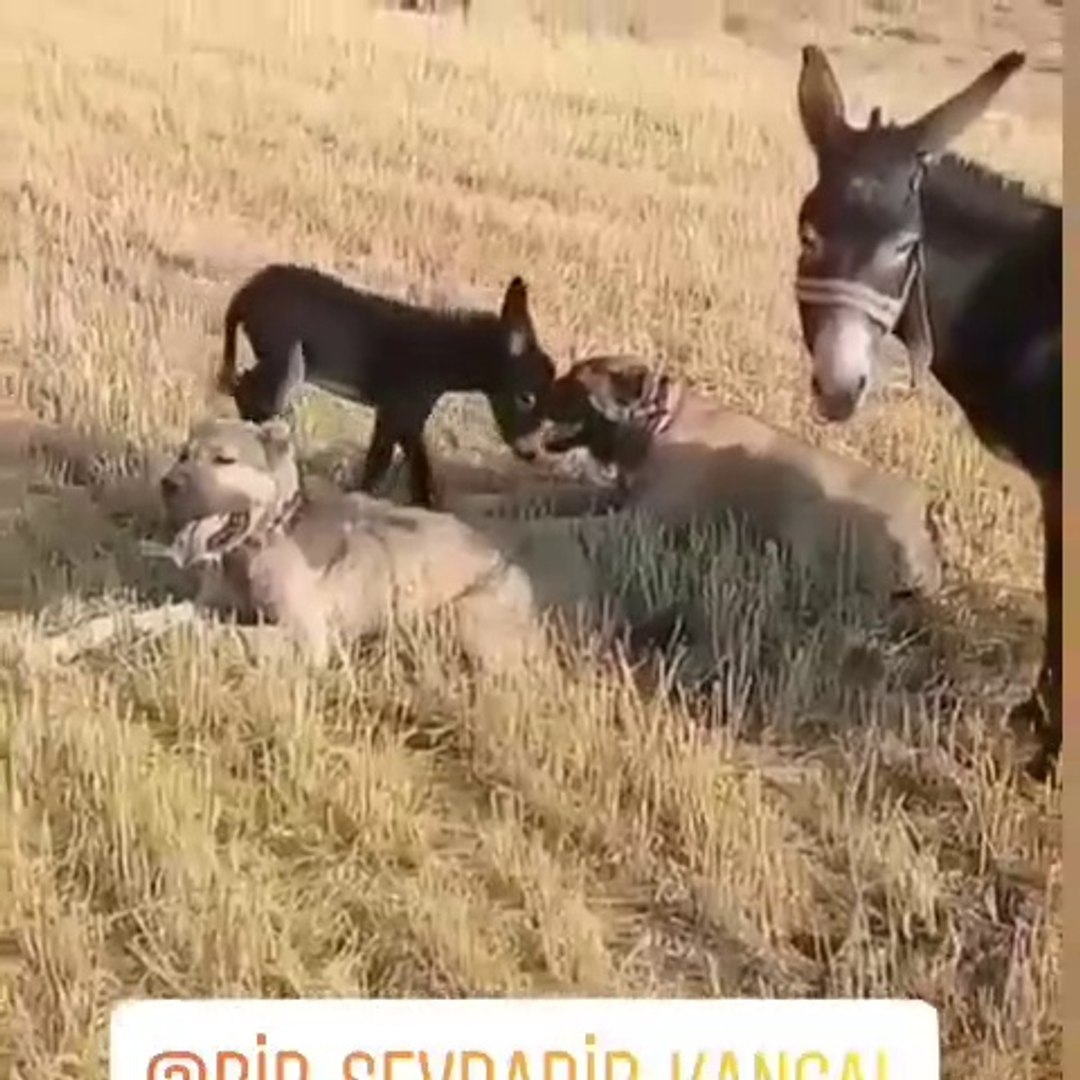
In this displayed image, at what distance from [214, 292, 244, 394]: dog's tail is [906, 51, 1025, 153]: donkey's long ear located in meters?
0.30

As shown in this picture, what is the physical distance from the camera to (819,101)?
78 cm

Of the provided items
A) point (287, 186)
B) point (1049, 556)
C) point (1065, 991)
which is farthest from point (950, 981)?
point (287, 186)

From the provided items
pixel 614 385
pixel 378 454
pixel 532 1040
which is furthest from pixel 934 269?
pixel 532 1040

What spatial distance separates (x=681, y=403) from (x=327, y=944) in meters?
0.28

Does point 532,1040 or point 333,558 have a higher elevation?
point 333,558

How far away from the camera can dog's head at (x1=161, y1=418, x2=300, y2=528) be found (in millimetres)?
763

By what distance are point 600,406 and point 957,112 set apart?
202 millimetres

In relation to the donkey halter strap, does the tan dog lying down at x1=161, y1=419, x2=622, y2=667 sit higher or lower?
lower

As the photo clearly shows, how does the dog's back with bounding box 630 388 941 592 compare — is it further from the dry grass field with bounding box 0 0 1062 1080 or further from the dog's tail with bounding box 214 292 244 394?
the dog's tail with bounding box 214 292 244 394

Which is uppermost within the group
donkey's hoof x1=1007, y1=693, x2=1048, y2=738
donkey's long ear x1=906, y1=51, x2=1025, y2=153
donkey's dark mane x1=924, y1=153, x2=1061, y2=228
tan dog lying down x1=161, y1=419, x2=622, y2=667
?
donkey's long ear x1=906, y1=51, x2=1025, y2=153

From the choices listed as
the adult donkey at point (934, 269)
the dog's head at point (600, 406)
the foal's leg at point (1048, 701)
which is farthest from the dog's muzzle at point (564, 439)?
the foal's leg at point (1048, 701)

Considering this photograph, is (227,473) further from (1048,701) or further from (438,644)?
(1048,701)

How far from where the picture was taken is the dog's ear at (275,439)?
0.77 metres

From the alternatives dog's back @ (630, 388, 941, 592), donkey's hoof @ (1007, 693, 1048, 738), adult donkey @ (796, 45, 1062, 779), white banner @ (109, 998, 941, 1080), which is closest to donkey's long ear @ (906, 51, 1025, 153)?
adult donkey @ (796, 45, 1062, 779)
